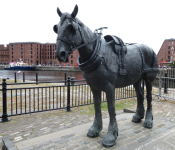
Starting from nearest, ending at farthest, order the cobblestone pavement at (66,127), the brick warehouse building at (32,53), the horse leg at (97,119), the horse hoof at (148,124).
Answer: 1. the cobblestone pavement at (66,127)
2. the horse leg at (97,119)
3. the horse hoof at (148,124)
4. the brick warehouse building at (32,53)

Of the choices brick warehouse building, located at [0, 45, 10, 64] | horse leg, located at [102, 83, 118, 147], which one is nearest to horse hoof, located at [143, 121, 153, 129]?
horse leg, located at [102, 83, 118, 147]

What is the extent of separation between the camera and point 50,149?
3074mm

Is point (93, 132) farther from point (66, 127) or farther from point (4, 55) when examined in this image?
point (4, 55)

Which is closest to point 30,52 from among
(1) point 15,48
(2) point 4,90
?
(1) point 15,48

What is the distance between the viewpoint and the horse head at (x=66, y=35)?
2516 millimetres

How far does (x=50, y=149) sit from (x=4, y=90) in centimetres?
344

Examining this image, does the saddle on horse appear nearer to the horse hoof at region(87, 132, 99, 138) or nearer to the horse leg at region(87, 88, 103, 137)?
the horse leg at region(87, 88, 103, 137)

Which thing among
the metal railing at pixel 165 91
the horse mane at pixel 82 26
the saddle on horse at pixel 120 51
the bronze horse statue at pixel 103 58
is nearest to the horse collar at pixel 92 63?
the bronze horse statue at pixel 103 58

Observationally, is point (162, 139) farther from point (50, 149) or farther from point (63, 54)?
point (63, 54)

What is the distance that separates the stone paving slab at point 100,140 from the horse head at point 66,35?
1931mm

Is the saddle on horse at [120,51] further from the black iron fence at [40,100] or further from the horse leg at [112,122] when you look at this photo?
the black iron fence at [40,100]

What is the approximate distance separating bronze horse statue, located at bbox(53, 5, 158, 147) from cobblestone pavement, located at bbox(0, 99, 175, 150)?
0.28 metres

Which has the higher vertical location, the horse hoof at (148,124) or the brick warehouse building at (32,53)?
the brick warehouse building at (32,53)

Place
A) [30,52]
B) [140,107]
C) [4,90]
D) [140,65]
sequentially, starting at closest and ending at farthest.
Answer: [140,65] → [140,107] → [4,90] → [30,52]
